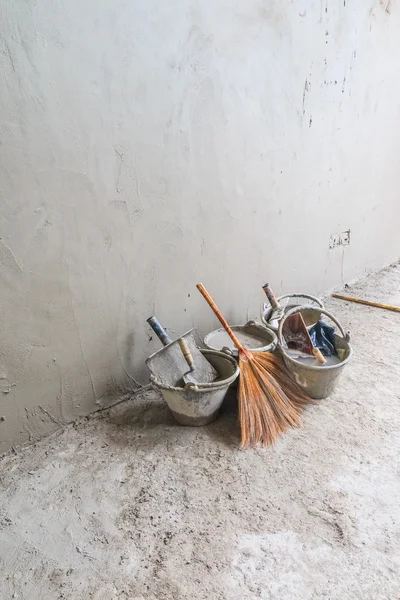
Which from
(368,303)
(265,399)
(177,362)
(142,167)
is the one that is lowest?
(368,303)

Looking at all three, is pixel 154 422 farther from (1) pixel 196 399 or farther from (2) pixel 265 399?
(2) pixel 265 399

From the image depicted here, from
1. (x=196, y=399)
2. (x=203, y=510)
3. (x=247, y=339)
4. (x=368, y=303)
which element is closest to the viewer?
(x=203, y=510)

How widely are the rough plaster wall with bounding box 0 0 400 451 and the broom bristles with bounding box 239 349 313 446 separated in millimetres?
434

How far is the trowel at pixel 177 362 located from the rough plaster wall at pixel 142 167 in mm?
211

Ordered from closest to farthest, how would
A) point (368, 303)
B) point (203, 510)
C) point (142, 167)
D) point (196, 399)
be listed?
point (203, 510)
point (196, 399)
point (142, 167)
point (368, 303)

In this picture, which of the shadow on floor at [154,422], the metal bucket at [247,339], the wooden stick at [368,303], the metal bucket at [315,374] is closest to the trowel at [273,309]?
the metal bucket at [247,339]

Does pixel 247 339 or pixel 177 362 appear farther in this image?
pixel 247 339

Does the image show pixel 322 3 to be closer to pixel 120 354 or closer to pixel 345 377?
pixel 345 377

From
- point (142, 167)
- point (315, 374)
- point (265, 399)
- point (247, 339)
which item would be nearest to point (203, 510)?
point (265, 399)

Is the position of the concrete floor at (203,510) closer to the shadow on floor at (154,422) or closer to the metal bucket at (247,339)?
the shadow on floor at (154,422)

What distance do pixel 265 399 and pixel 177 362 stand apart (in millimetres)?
377

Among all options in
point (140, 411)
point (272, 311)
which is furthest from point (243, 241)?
point (140, 411)

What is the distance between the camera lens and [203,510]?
50.6 inches

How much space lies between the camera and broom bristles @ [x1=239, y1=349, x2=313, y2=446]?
1.58m
